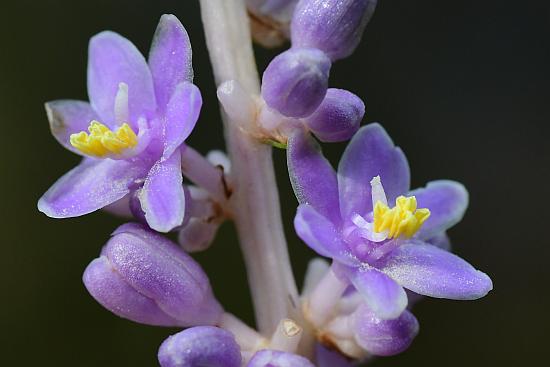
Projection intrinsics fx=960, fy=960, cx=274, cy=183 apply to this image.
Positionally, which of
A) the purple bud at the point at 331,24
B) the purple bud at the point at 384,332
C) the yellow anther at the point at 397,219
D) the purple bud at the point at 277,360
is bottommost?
the purple bud at the point at 384,332

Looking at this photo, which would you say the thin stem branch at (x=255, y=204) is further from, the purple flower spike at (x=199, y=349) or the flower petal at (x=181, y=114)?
the purple flower spike at (x=199, y=349)

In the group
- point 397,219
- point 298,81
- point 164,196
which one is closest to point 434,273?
point 397,219

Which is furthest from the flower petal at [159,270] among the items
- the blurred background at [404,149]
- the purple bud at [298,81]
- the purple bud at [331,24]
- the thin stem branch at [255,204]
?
the blurred background at [404,149]

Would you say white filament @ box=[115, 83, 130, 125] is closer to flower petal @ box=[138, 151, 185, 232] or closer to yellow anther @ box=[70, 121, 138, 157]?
yellow anther @ box=[70, 121, 138, 157]

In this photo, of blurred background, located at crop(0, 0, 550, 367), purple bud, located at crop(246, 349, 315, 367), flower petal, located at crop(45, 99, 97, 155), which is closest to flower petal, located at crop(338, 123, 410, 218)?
purple bud, located at crop(246, 349, 315, 367)

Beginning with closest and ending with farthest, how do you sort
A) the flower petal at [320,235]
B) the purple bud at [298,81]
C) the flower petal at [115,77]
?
the flower petal at [320,235] → the purple bud at [298,81] → the flower petal at [115,77]

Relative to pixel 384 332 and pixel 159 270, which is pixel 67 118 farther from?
pixel 384 332
